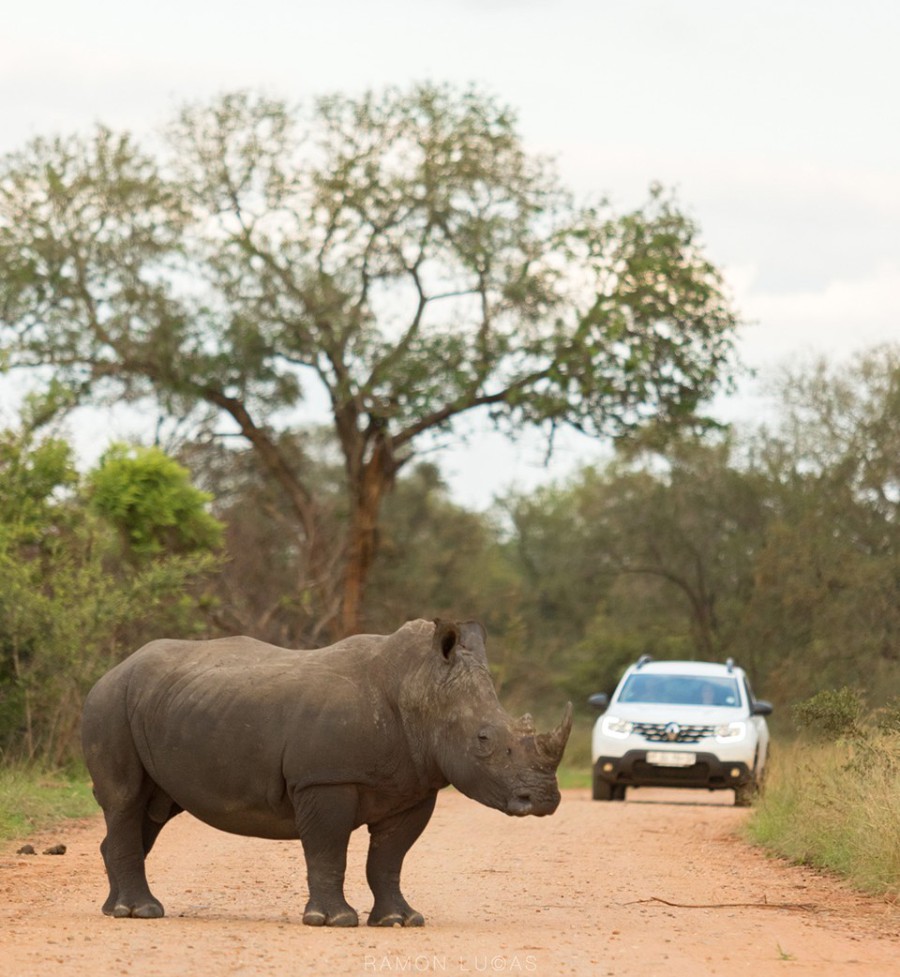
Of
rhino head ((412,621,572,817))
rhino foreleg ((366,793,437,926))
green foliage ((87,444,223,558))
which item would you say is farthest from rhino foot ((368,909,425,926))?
green foliage ((87,444,223,558))

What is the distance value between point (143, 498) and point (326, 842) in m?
17.5

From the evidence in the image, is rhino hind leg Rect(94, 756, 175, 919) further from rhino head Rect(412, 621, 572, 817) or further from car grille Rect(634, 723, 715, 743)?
car grille Rect(634, 723, 715, 743)

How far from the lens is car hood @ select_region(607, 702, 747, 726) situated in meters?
22.0

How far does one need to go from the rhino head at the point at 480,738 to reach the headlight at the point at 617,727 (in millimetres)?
12469

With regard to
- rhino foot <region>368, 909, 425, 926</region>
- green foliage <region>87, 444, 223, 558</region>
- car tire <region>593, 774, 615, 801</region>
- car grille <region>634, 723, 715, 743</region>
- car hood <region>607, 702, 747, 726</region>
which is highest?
green foliage <region>87, 444, 223, 558</region>

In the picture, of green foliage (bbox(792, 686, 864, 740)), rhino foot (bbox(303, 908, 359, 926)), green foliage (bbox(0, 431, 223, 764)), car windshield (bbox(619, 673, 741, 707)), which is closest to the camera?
rhino foot (bbox(303, 908, 359, 926))

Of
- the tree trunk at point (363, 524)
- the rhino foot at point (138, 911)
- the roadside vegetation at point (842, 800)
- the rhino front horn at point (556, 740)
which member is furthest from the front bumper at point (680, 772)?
the tree trunk at point (363, 524)

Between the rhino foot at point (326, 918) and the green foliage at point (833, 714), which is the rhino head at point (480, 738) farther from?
the green foliage at point (833, 714)

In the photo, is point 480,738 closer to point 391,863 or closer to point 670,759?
point 391,863

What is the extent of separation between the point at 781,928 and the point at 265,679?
3.02 metres

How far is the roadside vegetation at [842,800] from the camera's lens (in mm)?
12320

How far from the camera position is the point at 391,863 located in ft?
32.0

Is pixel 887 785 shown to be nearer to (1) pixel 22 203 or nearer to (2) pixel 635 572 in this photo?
(1) pixel 22 203

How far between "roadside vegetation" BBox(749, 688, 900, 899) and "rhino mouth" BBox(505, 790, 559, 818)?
348 cm
